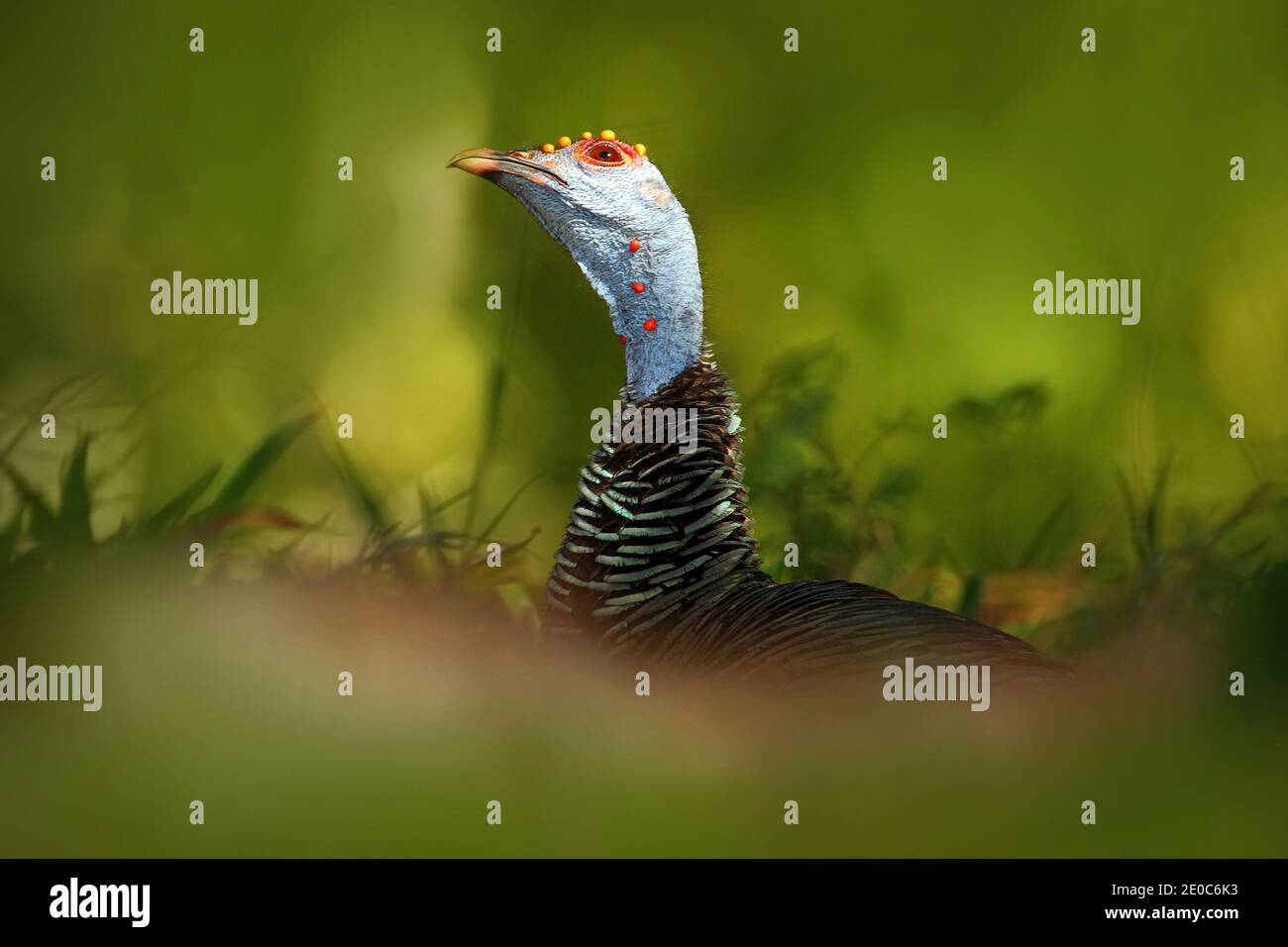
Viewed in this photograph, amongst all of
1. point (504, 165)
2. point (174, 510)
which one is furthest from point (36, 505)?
point (504, 165)

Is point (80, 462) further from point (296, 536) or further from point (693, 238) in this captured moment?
point (693, 238)

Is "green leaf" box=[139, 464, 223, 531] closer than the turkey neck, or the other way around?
the turkey neck

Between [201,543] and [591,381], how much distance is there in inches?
42.9

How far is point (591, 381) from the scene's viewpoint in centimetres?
457

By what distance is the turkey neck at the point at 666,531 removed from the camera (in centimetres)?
387

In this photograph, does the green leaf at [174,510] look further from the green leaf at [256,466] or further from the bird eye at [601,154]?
the bird eye at [601,154]

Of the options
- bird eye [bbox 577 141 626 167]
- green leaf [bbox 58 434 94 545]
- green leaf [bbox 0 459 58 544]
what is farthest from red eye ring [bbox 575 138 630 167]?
green leaf [bbox 0 459 58 544]

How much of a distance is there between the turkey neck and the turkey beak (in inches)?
21.6

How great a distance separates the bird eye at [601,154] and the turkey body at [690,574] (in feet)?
1.64

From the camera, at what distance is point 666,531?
3.88 m

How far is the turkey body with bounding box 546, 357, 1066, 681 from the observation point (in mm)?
3652

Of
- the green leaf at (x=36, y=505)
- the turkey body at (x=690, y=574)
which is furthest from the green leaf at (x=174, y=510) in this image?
the turkey body at (x=690, y=574)

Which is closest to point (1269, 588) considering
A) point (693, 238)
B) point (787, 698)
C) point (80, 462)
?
point (787, 698)

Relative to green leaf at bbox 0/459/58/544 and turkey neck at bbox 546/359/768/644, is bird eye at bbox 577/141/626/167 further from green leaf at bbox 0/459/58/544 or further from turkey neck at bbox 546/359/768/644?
green leaf at bbox 0/459/58/544
